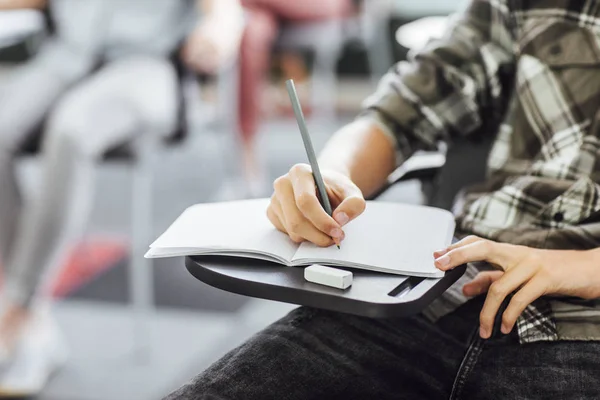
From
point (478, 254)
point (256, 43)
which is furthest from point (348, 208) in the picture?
point (256, 43)

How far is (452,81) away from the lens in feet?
3.15

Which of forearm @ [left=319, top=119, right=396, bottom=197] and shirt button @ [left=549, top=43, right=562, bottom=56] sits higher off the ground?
shirt button @ [left=549, top=43, right=562, bottom=56]

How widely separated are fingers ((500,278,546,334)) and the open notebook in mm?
77

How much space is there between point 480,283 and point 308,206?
0.65 ft

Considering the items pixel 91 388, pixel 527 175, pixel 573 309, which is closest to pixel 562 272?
pixel 573 309

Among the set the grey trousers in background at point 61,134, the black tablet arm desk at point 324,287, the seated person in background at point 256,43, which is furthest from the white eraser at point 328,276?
the seated person in background at point 256,43

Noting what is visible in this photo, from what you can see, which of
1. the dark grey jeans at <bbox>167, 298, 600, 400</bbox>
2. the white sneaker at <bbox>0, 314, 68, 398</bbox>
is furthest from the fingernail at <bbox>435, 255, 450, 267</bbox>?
the white sneaker at <bbox>0, 314, 68, 398</bbox>

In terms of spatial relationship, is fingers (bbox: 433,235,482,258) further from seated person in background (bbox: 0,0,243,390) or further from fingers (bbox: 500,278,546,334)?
seated person in background (bbox: 0,0,243,390)

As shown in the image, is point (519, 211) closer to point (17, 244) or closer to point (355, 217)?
point (355, 217)

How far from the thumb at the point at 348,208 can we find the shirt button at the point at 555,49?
0.32 meters

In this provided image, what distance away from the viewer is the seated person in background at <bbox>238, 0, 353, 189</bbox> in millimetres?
3119

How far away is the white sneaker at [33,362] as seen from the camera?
1748mm

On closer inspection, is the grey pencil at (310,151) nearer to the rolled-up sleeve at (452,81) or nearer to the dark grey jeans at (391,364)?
the dark grey jeans at (391,364)

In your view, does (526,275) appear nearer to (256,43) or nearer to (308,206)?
(308,206)
